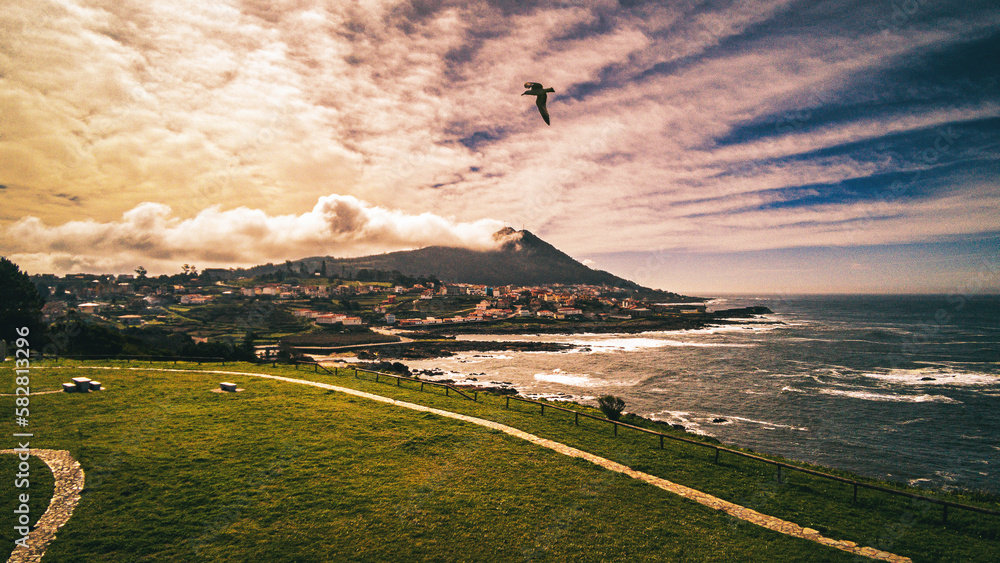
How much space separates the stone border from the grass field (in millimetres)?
214

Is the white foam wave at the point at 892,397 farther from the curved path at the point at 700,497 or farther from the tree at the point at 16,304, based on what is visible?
the tree at the point at 16,304

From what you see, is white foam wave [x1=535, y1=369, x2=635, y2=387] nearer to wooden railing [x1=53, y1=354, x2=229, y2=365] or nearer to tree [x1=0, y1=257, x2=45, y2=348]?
wooden railing [x1=53, y1=354, x2=229, y2=365]

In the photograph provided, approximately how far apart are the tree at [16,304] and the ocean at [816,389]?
41.3 meters

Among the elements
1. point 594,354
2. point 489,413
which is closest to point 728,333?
point 594,354

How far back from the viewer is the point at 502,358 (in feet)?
228

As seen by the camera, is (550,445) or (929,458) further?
(929,458)

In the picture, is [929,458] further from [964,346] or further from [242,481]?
[964,346]

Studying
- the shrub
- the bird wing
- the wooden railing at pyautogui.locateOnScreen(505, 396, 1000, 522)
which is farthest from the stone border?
the shrub

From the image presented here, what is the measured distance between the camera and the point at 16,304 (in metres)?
38.5

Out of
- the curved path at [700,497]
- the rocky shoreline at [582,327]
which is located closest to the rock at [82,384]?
the curved path at [700,497]

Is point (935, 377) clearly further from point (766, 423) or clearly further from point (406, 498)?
point (406, 498)

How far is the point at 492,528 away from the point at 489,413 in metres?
9.12

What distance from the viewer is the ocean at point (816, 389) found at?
2747cm

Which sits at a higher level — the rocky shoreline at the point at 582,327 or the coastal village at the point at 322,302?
the coastal village at the point at 322,302
